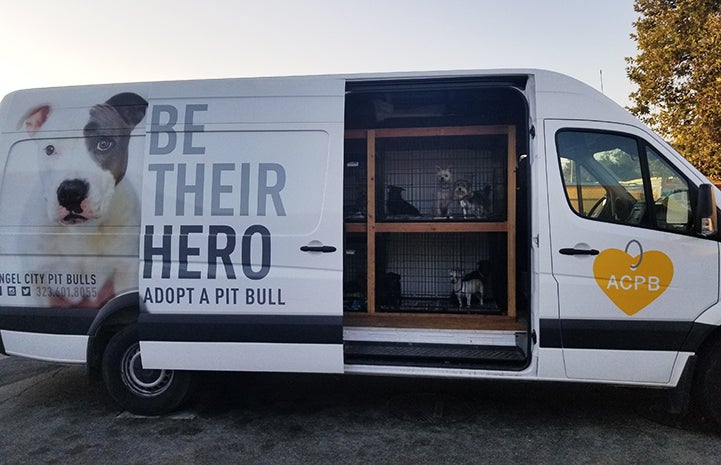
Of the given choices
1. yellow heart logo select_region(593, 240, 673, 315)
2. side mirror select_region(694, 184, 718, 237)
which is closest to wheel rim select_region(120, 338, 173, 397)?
yellow heart logo select_region(593, 240, 673, 315)

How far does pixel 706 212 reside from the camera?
11.4 ft

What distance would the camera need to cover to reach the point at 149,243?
3816 millimetres

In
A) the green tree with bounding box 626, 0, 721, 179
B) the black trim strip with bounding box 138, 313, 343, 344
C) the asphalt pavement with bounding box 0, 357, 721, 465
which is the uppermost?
the green tree with bounding box 626, 0, 721, 179

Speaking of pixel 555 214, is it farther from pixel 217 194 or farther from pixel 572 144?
Result: pixel 217 194

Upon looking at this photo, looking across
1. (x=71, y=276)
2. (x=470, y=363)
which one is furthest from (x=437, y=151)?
(x=71, y=276)

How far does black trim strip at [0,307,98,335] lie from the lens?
4.00 meters

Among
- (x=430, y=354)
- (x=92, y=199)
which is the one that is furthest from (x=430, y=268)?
(x=92, y=199)

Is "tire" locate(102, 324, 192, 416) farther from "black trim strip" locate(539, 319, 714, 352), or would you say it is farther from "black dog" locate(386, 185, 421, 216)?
"black trim strip" locate(539, 319, 714, 352)

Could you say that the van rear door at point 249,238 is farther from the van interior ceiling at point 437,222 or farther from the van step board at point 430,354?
the van interior ceiling at point 437,222

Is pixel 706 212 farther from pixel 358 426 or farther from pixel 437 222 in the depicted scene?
pixel 358 426

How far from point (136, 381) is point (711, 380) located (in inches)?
169

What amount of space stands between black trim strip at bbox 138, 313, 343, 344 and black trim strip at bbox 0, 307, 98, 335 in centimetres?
52

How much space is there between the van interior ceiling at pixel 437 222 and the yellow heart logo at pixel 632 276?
561 mm

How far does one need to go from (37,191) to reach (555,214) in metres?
3.97
